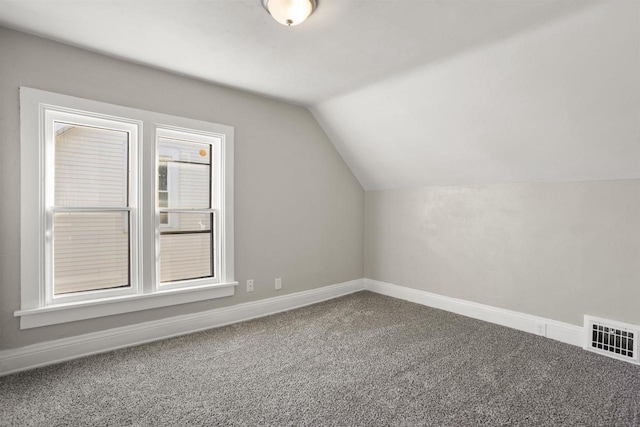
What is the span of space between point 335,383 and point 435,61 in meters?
2.49

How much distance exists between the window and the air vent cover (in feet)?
10.5

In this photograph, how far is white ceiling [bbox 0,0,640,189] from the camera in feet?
6.61

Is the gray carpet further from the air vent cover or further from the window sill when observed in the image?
the window sill

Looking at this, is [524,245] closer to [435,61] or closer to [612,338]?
[612,338]

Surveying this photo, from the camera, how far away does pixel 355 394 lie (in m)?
2.10

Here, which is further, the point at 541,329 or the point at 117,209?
the point at 541,329

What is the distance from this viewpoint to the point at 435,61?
2.64m

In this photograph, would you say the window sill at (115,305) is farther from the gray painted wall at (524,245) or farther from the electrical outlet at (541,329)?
the electrical outlet at (541,329)

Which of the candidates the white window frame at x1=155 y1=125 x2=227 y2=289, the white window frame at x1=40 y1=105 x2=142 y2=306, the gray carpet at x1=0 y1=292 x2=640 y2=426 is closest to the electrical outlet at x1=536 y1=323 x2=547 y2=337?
the gray carpet at x1=0 y1=292 x2=640 y2=426

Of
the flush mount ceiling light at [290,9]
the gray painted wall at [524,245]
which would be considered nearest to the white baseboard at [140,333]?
the gray painted wall at [524,245]

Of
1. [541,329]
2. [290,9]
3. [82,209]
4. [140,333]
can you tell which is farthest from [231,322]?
[541,329]

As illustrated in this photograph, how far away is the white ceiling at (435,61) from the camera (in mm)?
2014

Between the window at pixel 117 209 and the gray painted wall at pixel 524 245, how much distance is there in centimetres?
220

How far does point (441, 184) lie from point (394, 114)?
104cm
